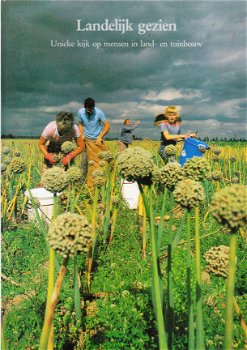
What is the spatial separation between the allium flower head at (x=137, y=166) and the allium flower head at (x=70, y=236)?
26 centimetres

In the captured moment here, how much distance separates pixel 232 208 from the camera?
1.00 metres

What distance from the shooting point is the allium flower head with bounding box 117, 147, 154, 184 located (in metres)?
1.20

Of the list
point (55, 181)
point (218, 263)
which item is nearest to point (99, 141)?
point (55, 181)

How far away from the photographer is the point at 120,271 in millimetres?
2859

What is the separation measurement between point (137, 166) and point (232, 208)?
368 millimetres

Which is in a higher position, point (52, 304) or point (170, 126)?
point (170, 126)

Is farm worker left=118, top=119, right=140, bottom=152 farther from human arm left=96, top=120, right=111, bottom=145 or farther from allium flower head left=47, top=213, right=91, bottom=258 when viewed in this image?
allium flower head left=47, top=213, right=91, bottom=258

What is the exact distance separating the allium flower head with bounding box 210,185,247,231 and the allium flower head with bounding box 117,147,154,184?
29 cm

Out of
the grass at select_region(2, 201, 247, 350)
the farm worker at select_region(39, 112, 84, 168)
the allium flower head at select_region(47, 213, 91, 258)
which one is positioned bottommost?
the grass at select_region(2, 201, 247, 350)

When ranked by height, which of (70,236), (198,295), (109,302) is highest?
(70,236)

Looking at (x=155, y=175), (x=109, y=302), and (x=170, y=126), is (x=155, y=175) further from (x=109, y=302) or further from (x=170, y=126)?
(x=170, y=126)

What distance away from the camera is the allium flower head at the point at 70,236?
105cm

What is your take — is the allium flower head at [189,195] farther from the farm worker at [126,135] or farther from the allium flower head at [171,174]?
the farm worker at [126,135]

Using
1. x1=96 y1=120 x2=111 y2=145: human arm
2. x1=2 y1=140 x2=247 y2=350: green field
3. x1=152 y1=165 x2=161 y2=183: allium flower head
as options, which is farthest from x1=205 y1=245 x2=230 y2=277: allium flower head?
x1=96 y1=120 x2=111 y2=145: human arm
